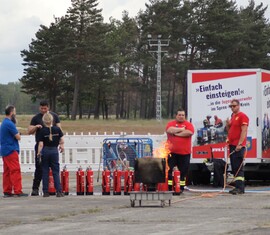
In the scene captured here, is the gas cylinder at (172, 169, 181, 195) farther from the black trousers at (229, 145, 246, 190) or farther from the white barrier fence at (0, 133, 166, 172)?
the white barrier fence at (0, 133, 166, 172)

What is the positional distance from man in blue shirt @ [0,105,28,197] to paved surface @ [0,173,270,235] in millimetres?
493

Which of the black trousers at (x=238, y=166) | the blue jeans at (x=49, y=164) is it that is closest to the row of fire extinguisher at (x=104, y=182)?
the blue jeans at (x=49, y=164)

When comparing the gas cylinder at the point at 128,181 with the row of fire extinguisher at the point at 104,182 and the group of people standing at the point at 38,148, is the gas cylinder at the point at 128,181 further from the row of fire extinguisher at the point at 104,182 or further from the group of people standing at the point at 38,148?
the group of people standing at the point at 38,148

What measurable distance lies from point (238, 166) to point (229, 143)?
576 millimetres

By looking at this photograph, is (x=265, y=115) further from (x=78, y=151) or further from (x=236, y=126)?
(x=78, y=151)

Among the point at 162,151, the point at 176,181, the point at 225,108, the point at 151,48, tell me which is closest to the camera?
the point at 162,151

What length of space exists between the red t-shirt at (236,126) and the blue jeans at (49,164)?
351cm

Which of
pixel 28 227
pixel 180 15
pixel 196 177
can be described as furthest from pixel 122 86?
pixel 28 227

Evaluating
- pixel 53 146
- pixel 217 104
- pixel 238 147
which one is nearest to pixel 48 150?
pixel 53 146

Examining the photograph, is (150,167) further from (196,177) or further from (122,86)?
(122,86)

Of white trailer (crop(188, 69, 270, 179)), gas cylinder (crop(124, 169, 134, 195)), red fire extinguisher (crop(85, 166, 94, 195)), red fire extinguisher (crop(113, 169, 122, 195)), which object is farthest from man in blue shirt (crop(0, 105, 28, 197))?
white trailer (crop(188, 69, 270, 179))

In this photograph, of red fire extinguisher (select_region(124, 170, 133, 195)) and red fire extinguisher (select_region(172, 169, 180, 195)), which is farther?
red fire extinguisher (select_region(124, 170, 133, 195))

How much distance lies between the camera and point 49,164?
15867 mm

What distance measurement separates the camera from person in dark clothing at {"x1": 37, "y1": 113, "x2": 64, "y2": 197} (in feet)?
51.6
